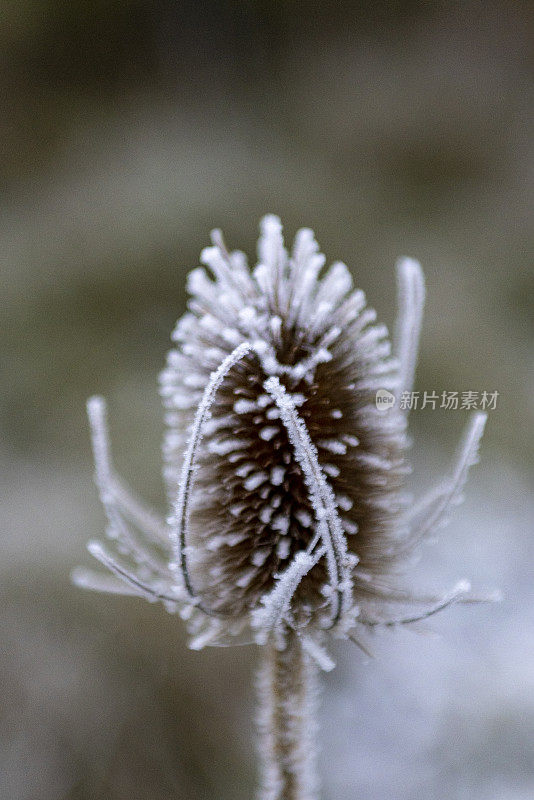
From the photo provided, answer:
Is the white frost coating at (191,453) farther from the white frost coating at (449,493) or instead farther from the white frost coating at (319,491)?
the white frost coating at (449,493)

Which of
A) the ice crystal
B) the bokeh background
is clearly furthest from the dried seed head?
the bokeh background

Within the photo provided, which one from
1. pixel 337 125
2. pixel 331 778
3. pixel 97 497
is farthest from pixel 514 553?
pixel 337 125

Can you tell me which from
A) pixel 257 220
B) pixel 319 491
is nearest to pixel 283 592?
pixel 319 491

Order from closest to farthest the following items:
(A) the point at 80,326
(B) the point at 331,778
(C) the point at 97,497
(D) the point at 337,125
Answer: (B) the point at 331,778 < (C) the point at 97,497 < (A) the point at 80,326 < (D) the point at 337,125

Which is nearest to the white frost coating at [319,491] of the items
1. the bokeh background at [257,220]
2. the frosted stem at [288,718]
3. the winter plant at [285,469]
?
the winter plant at [285,469]

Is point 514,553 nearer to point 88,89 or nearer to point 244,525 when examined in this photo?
point 244,525

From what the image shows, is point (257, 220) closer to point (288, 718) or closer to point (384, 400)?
point (384, 400)
